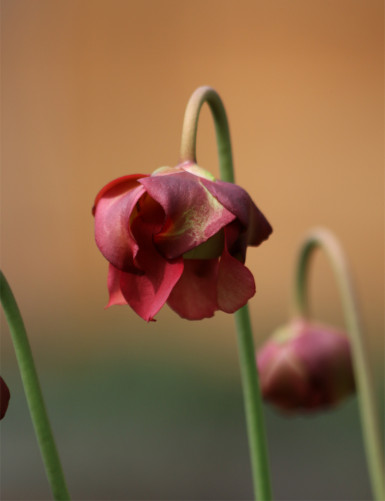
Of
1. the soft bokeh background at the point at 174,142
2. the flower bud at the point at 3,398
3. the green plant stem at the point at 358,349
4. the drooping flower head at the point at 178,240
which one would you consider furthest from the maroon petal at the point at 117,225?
the soft bokeh background at the point at 174,142

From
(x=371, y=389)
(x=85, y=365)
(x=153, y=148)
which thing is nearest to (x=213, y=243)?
(x=371, y=389)

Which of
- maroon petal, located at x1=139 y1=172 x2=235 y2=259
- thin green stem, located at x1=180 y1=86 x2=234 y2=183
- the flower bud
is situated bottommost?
the flower bud

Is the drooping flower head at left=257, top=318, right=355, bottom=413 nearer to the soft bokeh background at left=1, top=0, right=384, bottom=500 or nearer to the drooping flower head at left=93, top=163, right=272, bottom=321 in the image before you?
the drooping flower head at left=93, top=163, right=272, bottom=321

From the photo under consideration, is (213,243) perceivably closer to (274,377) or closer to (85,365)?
(274,377)

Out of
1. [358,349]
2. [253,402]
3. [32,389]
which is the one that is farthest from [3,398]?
[358,349]

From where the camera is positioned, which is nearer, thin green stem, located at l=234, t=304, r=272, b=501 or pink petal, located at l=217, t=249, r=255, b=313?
pink petal, located at l=217, t=249, r=255, b=313

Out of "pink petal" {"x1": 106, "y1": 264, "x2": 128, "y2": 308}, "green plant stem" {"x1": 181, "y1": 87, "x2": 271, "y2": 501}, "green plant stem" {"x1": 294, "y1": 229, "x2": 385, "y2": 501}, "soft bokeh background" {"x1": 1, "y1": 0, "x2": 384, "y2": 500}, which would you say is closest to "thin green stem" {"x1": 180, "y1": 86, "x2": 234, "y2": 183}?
"green plant stem" {"x1": 181, "y1": 87, "x2": 271, "y2": 501}

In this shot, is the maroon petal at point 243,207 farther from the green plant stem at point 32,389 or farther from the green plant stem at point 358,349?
the green plant stem at point 358,349
